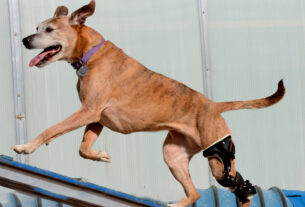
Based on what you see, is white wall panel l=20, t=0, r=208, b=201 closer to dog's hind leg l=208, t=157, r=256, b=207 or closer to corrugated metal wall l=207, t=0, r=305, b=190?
corrugated metal wall l=207, t=0, r=305, b=190

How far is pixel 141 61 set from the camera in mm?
7449

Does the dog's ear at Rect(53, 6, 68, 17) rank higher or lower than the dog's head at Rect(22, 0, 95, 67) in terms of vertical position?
higher

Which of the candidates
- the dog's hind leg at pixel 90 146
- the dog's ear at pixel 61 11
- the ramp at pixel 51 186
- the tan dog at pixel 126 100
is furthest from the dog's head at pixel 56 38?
the ramp at pixel 51 186

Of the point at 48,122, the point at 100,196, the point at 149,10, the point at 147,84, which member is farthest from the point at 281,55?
the point at 100,196

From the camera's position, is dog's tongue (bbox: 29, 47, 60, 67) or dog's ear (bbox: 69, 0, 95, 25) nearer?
dog's tongue (bbox: 29, 47, 60, 67)

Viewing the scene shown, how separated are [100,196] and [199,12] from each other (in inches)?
163

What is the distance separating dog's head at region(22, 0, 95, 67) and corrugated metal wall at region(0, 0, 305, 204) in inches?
103

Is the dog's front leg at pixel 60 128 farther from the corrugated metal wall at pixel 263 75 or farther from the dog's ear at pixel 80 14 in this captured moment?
the corrugated metal wall at pixel 263 75

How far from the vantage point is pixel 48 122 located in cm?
719

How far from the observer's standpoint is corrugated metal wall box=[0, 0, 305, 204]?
7.32m

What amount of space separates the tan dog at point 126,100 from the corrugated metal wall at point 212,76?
2.42m

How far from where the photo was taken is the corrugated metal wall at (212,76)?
7.32 metres

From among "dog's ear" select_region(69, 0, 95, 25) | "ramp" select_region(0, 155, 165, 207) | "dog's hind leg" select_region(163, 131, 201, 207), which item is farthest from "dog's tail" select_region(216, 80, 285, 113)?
"ramp" select_region(0, 155, 165, 207)

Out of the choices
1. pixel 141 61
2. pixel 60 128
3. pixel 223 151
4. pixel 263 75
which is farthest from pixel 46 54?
pixel 263 75
